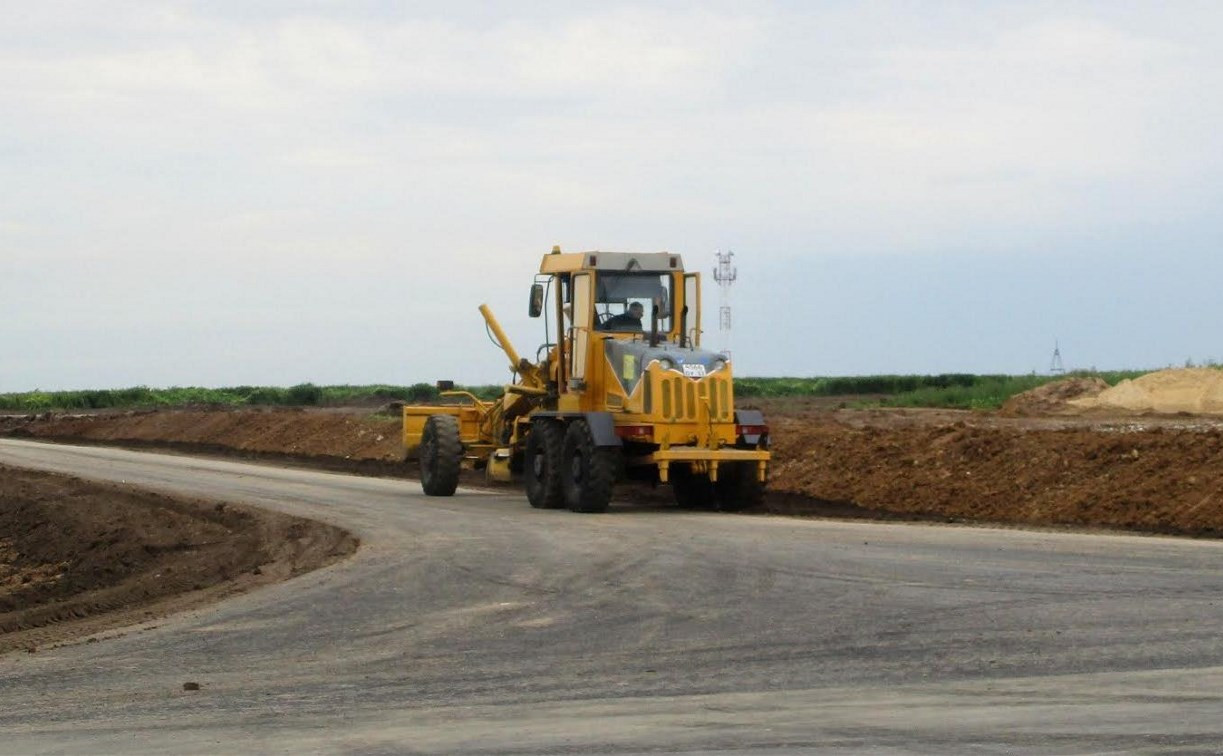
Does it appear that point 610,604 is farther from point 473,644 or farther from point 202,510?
point 202,510

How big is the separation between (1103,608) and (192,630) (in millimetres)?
7097

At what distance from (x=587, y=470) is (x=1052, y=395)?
2835cm

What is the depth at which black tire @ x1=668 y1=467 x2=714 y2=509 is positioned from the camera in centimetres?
2633

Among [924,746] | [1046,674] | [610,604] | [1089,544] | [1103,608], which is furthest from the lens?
[1089,544]

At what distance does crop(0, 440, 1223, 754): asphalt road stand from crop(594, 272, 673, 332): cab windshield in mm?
6188

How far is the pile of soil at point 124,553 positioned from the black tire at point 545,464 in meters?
3.90

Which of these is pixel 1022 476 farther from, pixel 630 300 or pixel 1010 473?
pixel 630 300

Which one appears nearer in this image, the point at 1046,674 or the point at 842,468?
the point at 1046,674

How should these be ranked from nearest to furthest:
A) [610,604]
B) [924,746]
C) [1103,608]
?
[924,746] → [1103,608] → [610,604]

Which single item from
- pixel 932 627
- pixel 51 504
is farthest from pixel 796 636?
pixel 51 504

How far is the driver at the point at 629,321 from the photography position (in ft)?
84.0

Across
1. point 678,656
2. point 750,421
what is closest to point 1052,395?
point 750,421

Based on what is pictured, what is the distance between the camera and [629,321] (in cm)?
2564

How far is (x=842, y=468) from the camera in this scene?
1168 inches
